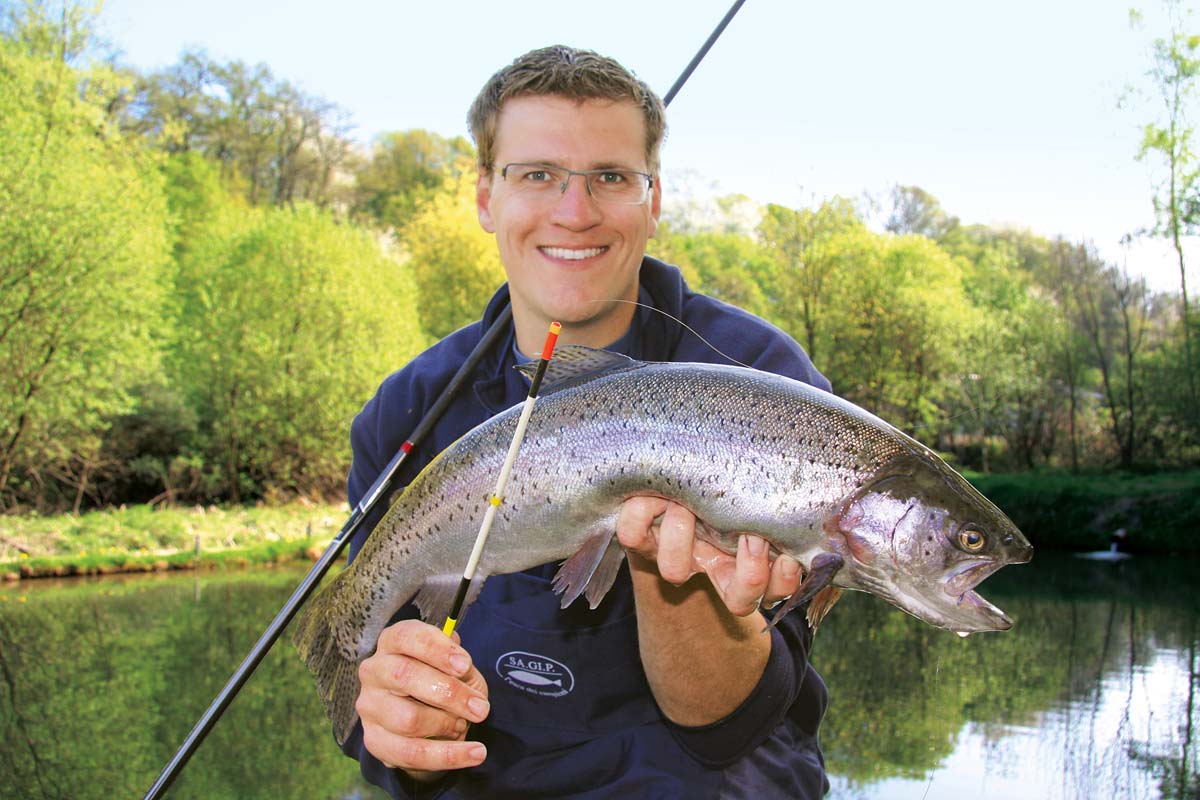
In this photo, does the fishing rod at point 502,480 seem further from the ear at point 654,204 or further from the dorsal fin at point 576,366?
the ear at point 654,204

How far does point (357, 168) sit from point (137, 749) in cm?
5589

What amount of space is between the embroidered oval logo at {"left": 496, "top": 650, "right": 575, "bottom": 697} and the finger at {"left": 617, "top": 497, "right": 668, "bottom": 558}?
0.84m

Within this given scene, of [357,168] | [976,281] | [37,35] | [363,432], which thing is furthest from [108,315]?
[976,281]

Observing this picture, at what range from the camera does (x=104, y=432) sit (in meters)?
26.6

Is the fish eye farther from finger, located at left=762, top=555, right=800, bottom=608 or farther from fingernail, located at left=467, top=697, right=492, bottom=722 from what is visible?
fingernail, located at left=467, top=697, right=492, bottom=722

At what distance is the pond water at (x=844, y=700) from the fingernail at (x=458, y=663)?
15.3 feet

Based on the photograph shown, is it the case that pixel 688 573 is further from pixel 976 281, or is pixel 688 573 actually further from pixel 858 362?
pixel 976 281

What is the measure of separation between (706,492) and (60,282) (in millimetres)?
24053

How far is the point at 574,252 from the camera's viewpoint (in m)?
3.41

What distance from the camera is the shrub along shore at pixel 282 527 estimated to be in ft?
65.8

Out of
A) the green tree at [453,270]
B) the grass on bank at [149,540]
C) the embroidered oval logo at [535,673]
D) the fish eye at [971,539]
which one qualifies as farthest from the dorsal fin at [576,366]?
the green tree at [453,270]

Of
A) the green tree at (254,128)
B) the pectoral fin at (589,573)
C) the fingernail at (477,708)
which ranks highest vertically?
the green tree at (254,128)

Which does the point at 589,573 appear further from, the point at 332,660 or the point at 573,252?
the point at 573,252

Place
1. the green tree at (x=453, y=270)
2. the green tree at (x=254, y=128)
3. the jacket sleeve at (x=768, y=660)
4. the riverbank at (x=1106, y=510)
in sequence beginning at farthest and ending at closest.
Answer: the green tree at (x=254, y=128) < the green tree at (x=453, y=270) < the riverbank at (x=1106, y=510) < the jacket sleeve at (x=768, y=660)
